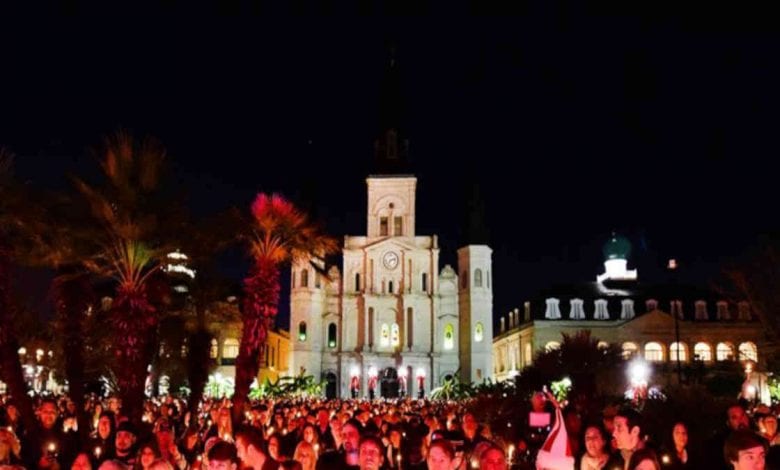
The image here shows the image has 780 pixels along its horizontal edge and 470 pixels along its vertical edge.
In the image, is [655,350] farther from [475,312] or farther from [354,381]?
[354,381]

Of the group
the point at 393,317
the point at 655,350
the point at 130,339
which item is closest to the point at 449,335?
the point at 393,317

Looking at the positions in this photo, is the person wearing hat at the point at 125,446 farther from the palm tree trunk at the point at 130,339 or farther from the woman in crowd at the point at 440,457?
the palm tree trunk at the point at 130,339

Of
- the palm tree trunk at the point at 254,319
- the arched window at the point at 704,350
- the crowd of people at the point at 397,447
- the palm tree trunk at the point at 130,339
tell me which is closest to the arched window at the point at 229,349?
the arched window at the point at 704,350

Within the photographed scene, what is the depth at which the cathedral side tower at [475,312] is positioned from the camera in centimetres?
7944

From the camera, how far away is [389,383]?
8044 cm

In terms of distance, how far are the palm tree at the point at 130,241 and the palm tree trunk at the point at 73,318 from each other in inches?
22.7

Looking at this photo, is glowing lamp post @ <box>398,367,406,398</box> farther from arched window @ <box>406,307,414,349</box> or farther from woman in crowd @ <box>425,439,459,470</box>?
woman in crowd @ <box>425,439,459,470</box>

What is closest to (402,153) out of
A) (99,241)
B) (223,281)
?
(223,281)

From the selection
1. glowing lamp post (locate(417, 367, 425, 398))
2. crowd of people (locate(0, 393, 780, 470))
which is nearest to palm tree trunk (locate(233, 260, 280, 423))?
crowd of people (locate(0, 393, 780, 470))

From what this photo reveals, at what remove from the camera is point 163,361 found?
140ft

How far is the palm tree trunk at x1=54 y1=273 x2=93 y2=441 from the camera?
1906 cm

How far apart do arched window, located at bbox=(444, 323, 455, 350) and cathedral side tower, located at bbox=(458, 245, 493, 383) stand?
1.15m

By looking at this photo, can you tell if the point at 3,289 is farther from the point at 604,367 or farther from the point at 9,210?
the point at 604,367

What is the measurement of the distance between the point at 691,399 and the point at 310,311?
64802 millimetres
